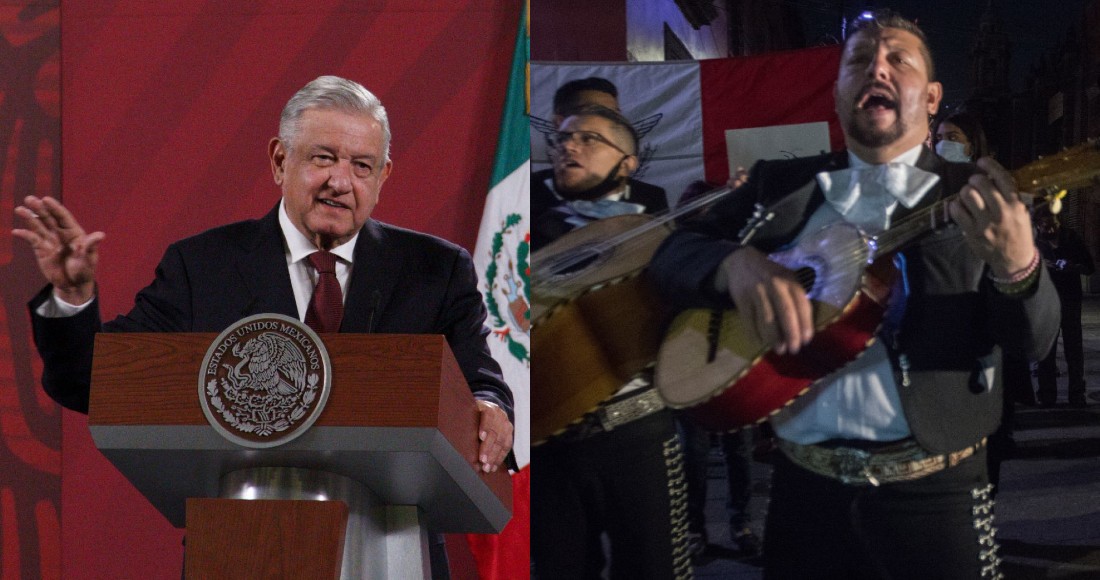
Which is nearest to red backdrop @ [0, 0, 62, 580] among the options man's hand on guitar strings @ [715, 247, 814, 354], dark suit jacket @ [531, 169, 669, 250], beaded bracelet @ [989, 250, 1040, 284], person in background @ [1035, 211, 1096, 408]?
dark suit jacket @ [531, 169, 669, 250]

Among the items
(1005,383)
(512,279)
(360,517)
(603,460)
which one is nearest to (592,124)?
(512,279)

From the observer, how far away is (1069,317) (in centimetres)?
289

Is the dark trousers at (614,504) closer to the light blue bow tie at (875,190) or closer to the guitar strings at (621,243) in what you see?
the guitar strings at (621,243)

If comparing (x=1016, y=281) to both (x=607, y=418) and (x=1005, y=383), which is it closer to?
(x=1005, y=383)

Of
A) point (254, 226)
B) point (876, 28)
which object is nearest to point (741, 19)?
point (876, 28)

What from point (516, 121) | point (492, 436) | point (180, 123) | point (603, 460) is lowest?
point (492, 436)

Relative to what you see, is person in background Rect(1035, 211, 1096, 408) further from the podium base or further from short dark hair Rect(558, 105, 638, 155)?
the podium base

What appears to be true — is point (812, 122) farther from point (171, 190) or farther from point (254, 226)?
point (171, 190)

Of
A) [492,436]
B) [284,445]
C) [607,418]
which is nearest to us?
[284,445]

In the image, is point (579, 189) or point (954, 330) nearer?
point (954, 330)

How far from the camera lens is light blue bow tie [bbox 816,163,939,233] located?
2.87 metres

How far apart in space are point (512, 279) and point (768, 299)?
0.78 m

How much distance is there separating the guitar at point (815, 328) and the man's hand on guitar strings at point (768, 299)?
0.02 metres

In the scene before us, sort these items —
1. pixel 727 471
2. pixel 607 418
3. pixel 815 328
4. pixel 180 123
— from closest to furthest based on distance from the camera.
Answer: pixel 815 328
pixel 727 471
pixel 607 418
pixel 180 123
